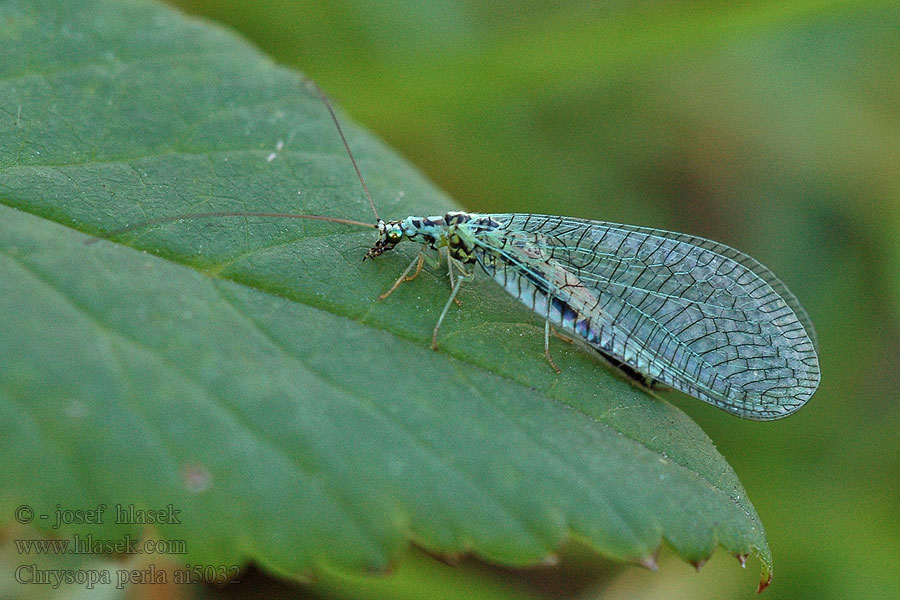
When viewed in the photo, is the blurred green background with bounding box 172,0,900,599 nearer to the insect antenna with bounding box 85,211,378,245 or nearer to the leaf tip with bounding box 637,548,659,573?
the leaf tip with bounding box 637,548,659,573

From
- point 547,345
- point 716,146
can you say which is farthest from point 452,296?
point 716,146

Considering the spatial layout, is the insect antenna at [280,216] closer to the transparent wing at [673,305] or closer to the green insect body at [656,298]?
the green insect body at [656,298]

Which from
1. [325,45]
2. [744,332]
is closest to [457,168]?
[325,45]

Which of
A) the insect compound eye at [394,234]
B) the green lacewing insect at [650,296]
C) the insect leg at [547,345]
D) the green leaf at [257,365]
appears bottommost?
the green leaf at [257,365]

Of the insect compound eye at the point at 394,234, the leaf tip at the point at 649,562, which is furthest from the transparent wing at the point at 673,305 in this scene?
the leaf tip at the point at 649,562

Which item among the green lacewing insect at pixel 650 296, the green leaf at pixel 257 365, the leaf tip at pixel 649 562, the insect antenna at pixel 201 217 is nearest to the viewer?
the green leaf at pixel 257 365

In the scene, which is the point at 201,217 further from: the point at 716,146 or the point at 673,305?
the point at 716,146
